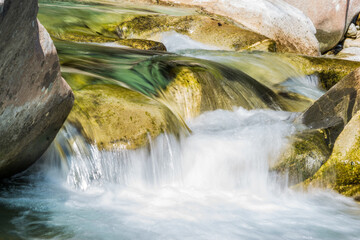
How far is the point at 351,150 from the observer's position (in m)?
4.46

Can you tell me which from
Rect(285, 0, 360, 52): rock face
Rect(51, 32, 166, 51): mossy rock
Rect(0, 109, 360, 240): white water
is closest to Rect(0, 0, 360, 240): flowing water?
Rect(0, 109, 360, 240): white water

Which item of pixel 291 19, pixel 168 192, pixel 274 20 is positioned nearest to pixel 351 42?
pixel 291 19

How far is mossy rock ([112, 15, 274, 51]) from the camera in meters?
11.4

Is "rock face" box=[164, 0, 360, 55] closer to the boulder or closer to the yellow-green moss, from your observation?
the boulder

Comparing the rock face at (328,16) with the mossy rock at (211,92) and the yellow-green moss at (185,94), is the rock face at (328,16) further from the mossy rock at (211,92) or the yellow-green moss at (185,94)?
the yellow-green moss at (185,94)

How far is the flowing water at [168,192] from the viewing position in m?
3.36

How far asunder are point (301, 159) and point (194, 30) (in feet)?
25.4

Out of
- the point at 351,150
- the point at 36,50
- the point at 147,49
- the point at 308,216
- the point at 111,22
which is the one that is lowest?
the point at 308,216

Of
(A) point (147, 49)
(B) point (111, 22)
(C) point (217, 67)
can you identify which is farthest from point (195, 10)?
(C) point (217, 67)

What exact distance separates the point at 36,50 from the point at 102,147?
4.44 feet

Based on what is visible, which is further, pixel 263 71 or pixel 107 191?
pixel 263 71

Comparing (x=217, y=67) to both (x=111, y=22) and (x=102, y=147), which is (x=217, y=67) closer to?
(x=102, y=147)

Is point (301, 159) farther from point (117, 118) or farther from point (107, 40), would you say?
point (107, 40)

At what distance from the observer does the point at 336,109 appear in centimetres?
503
